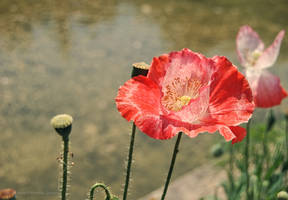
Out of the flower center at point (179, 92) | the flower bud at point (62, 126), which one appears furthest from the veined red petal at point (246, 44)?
the flower bud at point (62, 126)

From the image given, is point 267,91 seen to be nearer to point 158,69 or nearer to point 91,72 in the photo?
point 158,69

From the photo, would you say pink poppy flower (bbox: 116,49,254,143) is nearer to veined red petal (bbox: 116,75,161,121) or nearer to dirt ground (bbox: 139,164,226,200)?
veined red petal (bbox: 116,75,161,121)

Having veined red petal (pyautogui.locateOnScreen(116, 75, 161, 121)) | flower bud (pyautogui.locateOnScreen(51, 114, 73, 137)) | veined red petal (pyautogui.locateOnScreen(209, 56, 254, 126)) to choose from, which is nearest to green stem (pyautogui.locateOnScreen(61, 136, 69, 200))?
flower bud (pyautogui.locateOnScreen(51, 114, 73, 137))

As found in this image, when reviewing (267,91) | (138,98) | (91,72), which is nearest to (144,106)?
(138,98)

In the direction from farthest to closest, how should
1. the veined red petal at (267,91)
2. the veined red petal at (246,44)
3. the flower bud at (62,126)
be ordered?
the veined red petal at (246,44) → the veined red petal at (267,91) → the flower bud at (62,126)

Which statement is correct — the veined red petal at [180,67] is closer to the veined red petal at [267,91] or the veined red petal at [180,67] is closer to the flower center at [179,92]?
the flower center at [179,92]

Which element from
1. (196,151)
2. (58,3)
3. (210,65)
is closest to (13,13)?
(58,3)
